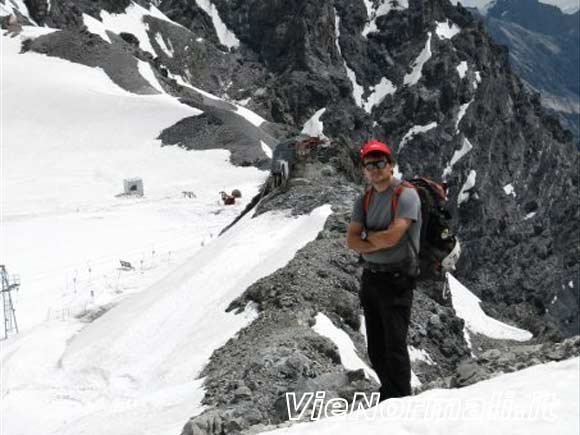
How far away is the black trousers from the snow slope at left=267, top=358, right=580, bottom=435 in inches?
19.9

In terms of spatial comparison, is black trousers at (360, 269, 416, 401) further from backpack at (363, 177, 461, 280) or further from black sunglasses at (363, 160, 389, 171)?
black sunglasses at (363, 160, 389, 171)

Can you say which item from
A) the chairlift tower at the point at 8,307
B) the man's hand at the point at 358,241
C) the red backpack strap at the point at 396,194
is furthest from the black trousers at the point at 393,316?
the chairlift tower at the point at 8,307

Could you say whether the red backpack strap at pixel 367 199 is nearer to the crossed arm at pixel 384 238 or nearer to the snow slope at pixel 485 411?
the crossed arm at pixel 384 238

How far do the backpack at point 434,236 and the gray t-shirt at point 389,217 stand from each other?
267 millimetres

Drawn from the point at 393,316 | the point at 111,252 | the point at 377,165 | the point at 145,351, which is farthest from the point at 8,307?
the point at 377,165

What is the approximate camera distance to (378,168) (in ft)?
27.2

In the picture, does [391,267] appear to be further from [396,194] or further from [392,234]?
[396,194]

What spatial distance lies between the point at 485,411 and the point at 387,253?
7.23 ft

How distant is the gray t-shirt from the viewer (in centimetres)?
812

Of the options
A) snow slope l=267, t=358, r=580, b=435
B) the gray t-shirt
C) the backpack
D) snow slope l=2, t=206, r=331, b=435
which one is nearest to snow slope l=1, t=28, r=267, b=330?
snow slope l=2, t=206, r=331, b=435

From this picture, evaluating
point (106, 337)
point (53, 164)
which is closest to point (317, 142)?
point (106, 337)

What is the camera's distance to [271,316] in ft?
48.5

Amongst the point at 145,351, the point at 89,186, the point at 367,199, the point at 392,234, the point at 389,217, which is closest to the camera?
the point at 392,234

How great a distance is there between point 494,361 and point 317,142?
21877 millimetres
